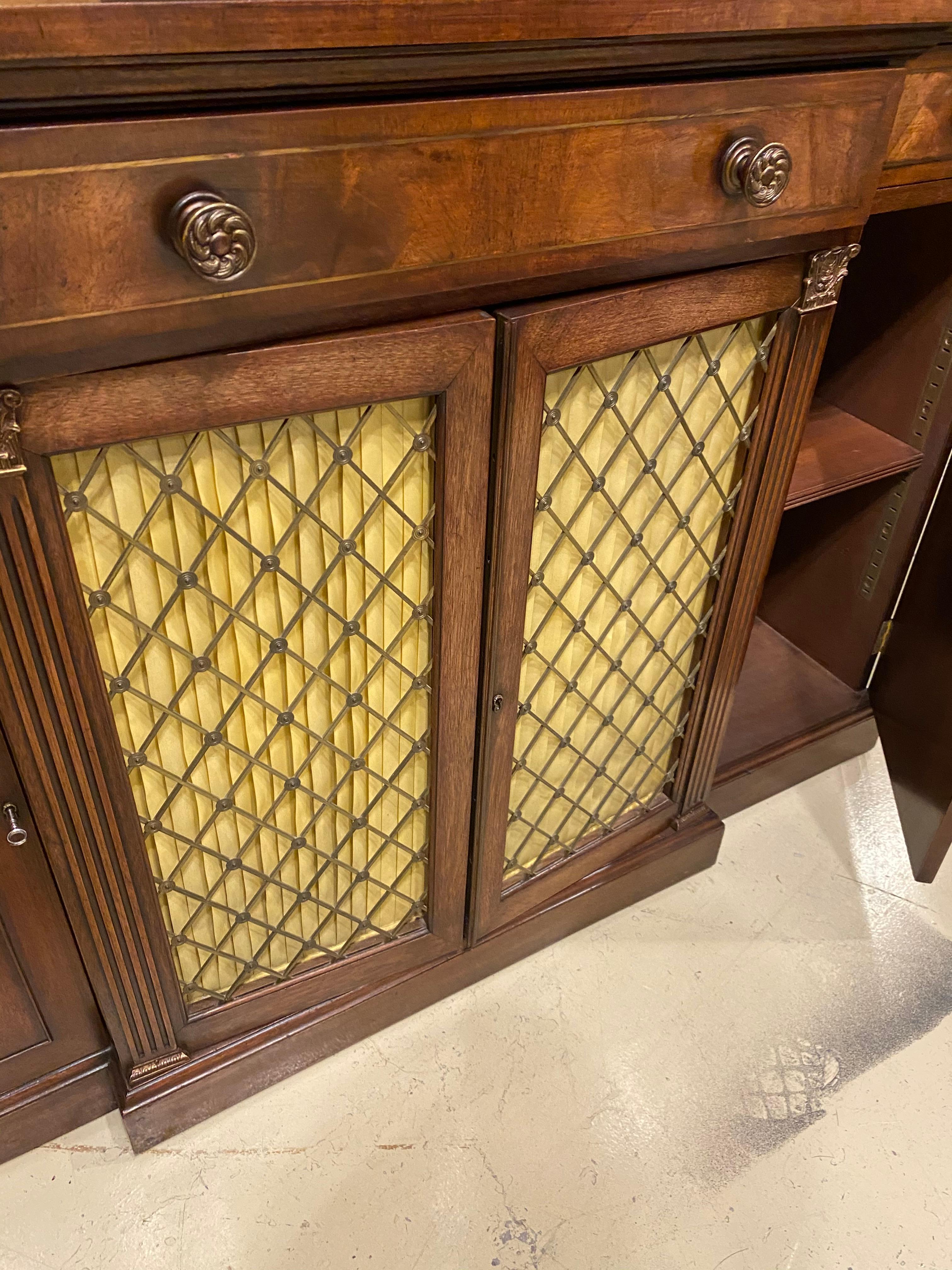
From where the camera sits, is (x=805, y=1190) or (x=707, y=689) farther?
(x=707, y=689)

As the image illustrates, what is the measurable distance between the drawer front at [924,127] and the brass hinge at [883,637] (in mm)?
625

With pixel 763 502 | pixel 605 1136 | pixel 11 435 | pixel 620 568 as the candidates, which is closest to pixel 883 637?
pixel 763 502

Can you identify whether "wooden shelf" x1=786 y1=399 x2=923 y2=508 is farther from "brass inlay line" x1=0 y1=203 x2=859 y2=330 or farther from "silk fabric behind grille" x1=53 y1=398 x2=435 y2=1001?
"silk fabric behind grille" x1=53 y1=398 x2=435 y2=1001

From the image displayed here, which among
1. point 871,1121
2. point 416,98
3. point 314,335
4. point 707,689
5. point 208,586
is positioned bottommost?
point 871,1121

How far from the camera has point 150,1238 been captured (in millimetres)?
943

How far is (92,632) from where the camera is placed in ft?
2.27

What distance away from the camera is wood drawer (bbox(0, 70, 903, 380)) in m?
0.53

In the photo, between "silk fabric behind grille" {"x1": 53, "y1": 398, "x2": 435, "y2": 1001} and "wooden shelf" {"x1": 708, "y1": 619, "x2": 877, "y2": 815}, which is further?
"wooden shelf" {"x1": 708, "y1": 619, "x2": 877, "y2": 815}

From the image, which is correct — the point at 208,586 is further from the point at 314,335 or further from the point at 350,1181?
the point at 350,1181

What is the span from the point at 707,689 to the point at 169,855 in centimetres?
61

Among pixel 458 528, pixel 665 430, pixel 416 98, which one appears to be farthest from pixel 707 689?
pixel 416 98

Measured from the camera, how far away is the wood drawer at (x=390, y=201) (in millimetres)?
527

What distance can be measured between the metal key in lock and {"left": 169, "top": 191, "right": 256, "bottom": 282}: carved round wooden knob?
0.44 m

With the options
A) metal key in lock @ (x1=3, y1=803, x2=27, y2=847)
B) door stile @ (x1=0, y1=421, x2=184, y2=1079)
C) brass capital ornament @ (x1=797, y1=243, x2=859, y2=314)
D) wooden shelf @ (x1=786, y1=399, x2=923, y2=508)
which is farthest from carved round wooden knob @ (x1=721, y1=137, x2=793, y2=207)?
metal key in lock @ (x1=3, y1=803, x2=27, y2=847)
